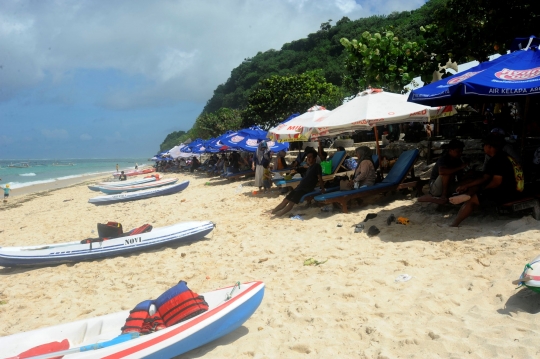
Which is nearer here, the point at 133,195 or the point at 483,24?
the point at 483,24

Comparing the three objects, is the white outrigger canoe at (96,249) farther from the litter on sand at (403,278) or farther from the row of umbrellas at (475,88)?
the litter on sand at (403,278)

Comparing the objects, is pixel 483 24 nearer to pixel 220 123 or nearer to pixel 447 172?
pixel 447 172

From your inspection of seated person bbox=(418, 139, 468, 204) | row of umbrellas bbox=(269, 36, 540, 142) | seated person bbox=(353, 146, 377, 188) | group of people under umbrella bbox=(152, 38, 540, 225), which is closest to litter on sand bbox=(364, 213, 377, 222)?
seated person bbox=(418, 139, 468, 204)

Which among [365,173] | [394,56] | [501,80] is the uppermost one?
[394,56]

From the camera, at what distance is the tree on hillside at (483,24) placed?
22.1 feet

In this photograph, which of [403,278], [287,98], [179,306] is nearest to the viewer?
[179,306]

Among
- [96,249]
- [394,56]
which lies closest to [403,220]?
[394,56]

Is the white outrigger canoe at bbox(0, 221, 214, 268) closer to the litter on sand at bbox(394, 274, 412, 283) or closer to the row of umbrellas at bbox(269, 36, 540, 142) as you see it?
the row of umbrellas at bbox(269, 36, 540, 142)

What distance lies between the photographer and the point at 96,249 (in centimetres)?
685

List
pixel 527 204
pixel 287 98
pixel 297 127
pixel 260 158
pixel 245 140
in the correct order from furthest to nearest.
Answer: pixel 287 98
pixel 245 140
pixel 260 158
pixel 297 127
pixel 527 204

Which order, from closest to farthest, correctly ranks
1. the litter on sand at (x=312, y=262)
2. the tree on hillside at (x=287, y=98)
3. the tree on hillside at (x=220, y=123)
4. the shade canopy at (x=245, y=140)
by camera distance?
the litter on sand at (x=312, y=262)
the shade canopy at (x=245, y=140)
the tree on hillside at (x=287, y=98)
the tree on hillside at (x=220, y=123)

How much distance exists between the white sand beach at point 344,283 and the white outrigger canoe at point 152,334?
0.79 ft

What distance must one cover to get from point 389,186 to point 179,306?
528cm

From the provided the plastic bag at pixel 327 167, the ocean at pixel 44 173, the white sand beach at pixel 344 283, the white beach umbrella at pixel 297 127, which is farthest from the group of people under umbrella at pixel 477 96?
the ocean at pixel 44 173
